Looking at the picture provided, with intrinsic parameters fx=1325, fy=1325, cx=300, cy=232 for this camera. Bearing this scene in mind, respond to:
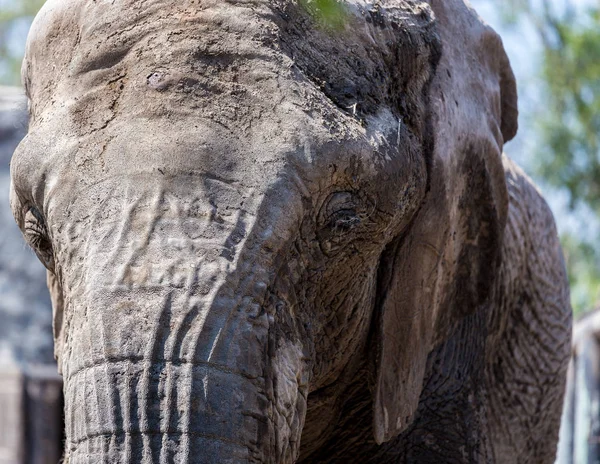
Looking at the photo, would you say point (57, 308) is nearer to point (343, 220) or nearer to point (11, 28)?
point (343, 220)

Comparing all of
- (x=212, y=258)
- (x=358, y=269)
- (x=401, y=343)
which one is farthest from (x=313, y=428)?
(x=212, y=258)

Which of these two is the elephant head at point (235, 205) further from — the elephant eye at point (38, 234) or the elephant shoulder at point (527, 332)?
the elephant shoulder at point (527, 332)

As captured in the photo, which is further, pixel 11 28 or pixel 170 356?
pixel 11 28

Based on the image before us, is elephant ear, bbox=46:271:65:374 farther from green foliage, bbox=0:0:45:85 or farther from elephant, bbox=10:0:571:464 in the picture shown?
green foliage, bbox=0:0:45:85

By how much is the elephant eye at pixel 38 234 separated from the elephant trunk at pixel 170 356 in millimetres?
281

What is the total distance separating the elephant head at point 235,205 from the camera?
1.83 m

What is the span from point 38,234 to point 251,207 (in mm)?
440

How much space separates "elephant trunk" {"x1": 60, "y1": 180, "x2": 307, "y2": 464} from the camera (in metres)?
1.79

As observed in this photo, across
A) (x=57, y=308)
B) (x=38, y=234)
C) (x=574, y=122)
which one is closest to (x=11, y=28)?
(x=574, y=122)

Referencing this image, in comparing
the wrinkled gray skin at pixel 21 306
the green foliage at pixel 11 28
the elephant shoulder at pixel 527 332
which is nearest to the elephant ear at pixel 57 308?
the elephant shoulder at pixel 527 332

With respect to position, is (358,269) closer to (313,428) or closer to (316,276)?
(316,276)

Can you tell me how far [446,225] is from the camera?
2.51m

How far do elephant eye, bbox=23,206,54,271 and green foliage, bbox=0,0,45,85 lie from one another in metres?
12.0

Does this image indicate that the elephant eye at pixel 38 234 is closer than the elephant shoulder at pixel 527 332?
Yes
